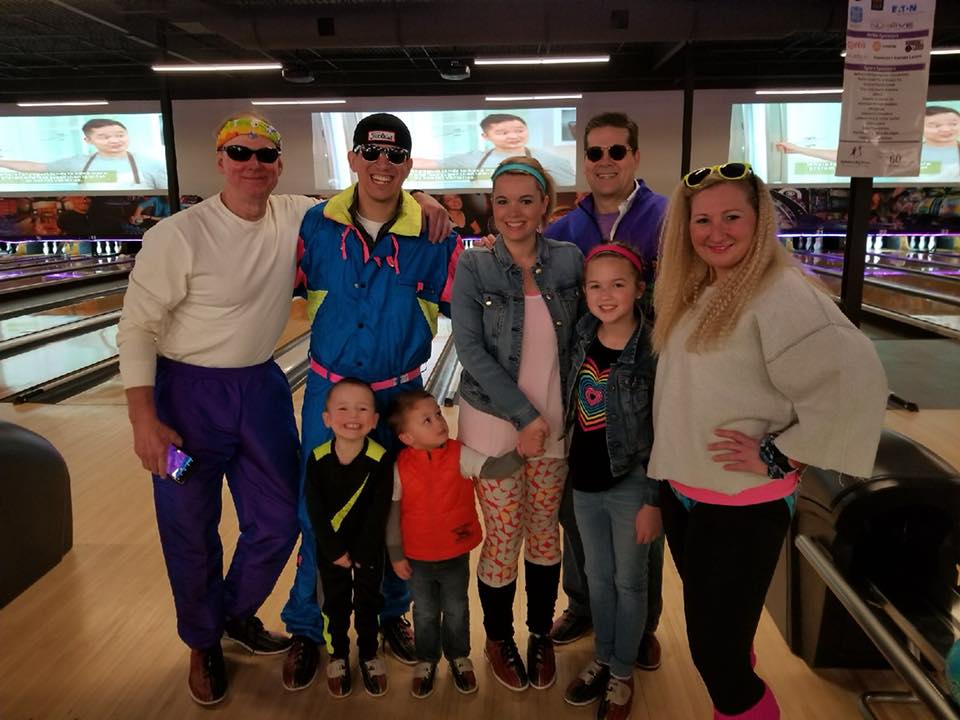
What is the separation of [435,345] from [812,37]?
25.4 ft

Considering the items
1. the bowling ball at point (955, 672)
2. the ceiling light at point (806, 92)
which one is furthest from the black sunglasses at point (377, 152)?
the ceiling light at point (806, 92)

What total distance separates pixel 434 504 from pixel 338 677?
56 centimetres

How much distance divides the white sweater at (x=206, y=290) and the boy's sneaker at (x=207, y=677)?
0.76 metres

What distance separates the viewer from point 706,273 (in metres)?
1.39

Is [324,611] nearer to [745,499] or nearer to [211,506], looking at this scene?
[211,506]

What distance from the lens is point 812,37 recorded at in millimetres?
9969

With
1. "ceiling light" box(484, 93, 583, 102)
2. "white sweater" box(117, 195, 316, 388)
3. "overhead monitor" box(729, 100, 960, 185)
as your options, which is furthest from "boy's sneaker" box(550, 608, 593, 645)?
"overhead monitor" box(729, 100, 960, 185)

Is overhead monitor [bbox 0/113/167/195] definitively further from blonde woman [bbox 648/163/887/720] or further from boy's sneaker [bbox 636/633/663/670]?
blonde woman [bbox 648/163/887/720]

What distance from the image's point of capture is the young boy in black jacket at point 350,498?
1.70 metres

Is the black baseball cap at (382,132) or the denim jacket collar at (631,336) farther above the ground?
the black baseball cap at (382,132)

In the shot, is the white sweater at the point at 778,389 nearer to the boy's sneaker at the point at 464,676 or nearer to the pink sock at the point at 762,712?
the pink sock at the point at 762,712

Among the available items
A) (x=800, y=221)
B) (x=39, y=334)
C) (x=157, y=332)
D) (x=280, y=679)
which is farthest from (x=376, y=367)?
(x=800, y=221)

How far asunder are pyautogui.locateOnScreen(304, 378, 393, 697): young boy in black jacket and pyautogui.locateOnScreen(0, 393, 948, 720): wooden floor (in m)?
0.32

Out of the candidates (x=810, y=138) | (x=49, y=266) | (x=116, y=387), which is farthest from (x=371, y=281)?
(x=49, y=266)
